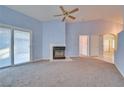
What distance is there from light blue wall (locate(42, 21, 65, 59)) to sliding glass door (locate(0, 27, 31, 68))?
5.91 ft

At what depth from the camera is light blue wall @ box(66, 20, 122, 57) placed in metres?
11.7

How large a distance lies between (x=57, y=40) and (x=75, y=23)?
2539 mm

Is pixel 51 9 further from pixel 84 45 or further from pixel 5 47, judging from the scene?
pixel 84 45

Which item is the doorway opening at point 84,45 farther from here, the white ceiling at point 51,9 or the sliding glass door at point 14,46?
the sliding glass door at point 14,46

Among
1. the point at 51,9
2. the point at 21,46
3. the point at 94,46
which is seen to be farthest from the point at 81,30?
→ the point at 21,46

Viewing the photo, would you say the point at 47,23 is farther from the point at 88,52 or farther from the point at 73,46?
the point at 88,52

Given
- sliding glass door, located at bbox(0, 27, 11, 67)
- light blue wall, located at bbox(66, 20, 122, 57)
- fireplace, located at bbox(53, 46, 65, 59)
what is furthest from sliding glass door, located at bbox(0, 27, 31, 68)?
light blue wall, located at bbox(66, 20, 122, 57)

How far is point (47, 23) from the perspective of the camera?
1031 cm

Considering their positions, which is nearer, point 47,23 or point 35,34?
point 35,34

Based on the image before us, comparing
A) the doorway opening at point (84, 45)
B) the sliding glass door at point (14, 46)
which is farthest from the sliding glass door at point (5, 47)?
the doorway opening at point (84, 45)

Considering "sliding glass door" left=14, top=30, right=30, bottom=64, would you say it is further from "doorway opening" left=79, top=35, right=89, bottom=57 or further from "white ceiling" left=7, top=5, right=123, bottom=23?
"doorway opening" left=79, top=35, right=89, bottom=57

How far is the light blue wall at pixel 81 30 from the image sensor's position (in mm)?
11703
